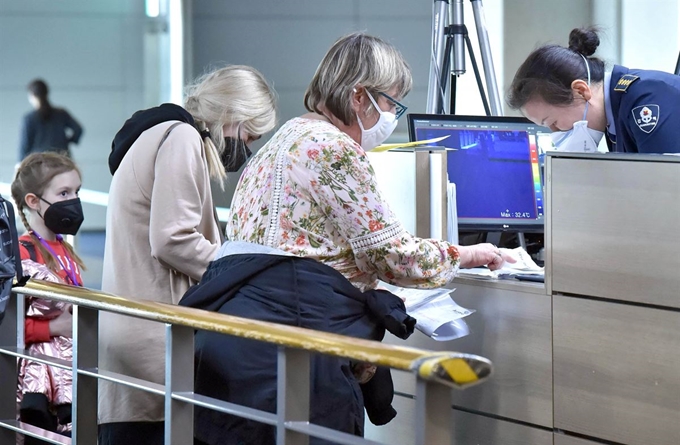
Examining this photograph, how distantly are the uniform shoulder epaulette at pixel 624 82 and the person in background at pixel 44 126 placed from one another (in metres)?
4.40

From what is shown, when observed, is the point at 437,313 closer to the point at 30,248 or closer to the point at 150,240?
the point at 150,240

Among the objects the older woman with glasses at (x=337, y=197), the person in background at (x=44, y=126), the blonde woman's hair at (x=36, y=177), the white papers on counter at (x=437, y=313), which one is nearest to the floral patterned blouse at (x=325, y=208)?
the older woman with glasses at (x=337, y=197)

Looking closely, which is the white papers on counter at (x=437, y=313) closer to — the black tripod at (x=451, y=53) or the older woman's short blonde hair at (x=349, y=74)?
the older woman's short blonde hair at (x=349, y=74)

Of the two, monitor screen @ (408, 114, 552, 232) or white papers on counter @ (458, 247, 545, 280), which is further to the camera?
monitor screen @ (408, 114, 552, 232)

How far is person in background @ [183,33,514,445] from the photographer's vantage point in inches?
73.1

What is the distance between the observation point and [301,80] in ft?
21.7

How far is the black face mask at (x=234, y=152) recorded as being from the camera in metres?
2.51

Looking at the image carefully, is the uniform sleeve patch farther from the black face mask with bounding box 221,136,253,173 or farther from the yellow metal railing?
the yellow metal railing

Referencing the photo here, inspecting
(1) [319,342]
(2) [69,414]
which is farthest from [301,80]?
(1) [319,342]

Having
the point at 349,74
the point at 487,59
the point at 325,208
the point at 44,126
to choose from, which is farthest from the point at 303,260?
the point at 44,126

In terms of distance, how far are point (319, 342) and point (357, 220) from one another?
0.49m

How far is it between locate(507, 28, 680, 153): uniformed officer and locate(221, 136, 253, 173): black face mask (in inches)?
29.1

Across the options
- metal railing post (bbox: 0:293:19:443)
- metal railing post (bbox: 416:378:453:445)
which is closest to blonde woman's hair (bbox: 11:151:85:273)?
metal railing post (bbox: 0:293:19:443)

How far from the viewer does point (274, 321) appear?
6.09 feet
